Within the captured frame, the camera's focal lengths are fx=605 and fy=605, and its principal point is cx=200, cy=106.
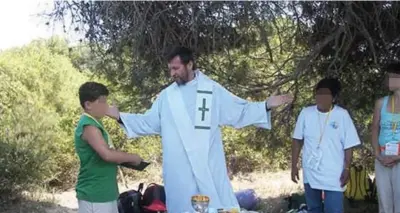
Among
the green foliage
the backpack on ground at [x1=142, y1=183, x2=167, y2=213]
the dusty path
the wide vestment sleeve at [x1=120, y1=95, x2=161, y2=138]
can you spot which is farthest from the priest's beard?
the green foliage

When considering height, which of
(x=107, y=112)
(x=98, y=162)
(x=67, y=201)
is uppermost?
(x=107, y=112)

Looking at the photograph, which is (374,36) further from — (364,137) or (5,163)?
(5,163)

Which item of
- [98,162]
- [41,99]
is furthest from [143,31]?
[41,99]

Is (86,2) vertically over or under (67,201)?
over

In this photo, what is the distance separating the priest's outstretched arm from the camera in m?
3.89

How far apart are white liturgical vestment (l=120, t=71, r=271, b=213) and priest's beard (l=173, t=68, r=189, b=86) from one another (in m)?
0.03

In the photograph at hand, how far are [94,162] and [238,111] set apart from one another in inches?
38.9

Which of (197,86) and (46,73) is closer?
(197,86)

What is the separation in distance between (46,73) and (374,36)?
25.5 feet

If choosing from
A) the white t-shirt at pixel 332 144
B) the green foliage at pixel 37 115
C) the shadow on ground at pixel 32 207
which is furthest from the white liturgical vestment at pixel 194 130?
the shadow on ground at pixel 32 207

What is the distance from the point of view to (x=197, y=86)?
384 centimetres

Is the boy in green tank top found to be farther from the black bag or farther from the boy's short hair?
the black bag

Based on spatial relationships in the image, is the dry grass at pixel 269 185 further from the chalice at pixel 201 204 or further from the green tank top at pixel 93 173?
the chalice at pixel 201 204

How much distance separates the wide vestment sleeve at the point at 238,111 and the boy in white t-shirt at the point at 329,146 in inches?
26.5
